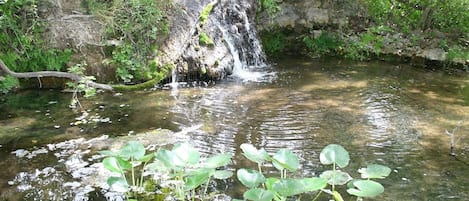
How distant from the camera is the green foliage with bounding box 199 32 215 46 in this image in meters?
7.89

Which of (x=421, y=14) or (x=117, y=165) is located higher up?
(x=421, y=14)

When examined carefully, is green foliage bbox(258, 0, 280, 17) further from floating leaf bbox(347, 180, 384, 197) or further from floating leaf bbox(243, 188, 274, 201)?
floating leaf bbox(243, 188, 274, 201)

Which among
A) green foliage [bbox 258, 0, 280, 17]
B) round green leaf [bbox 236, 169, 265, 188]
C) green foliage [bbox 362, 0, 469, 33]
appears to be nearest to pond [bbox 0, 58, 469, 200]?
round green leaf [bbox 236, 169, 265, 188]

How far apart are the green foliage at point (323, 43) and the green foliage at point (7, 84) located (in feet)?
19.7

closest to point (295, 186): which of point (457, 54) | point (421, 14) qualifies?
point (457, 54)

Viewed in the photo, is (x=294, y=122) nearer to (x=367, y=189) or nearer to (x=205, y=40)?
(x=367, y=189)

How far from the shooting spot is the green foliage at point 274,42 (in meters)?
10.0

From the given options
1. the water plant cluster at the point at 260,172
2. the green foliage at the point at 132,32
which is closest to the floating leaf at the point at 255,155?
the water plant cluster at the point at 260,172

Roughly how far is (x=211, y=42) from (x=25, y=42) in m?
3.03

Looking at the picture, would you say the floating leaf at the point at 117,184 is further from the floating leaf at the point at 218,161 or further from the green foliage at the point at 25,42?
the green foliage at the point at 25,42

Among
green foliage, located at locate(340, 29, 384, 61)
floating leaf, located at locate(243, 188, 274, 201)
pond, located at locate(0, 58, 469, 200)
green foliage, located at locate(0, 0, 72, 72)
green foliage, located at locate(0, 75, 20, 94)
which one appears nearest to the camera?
floating leaf, located at locate(243, 188, 274, 201)

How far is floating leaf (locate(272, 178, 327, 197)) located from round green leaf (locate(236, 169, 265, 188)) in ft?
0.61

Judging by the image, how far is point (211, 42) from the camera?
8.00m

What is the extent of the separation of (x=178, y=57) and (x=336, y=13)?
4.49 metres
